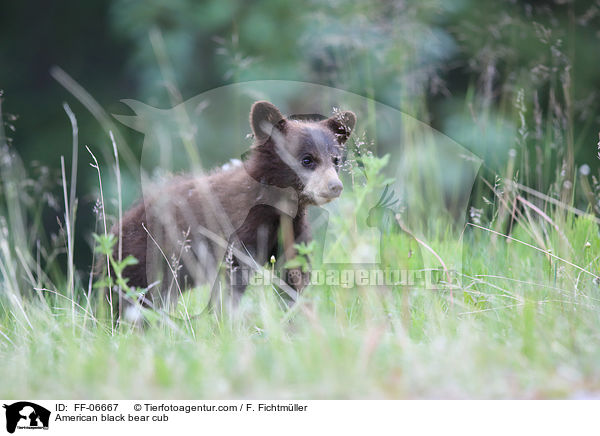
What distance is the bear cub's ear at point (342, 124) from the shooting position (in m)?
3.48

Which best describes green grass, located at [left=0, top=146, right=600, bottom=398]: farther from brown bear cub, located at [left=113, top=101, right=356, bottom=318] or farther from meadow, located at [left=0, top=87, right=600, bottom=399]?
brown bear cub, located at [left=113, top=101, right=356, bottom=318]

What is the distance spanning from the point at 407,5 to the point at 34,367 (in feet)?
15.7

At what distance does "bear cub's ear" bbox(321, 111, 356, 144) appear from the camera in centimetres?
348

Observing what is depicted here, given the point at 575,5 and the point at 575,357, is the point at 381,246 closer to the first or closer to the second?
the point at 575,357

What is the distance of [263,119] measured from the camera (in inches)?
138

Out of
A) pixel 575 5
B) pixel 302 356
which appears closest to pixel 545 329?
pixel 302 356

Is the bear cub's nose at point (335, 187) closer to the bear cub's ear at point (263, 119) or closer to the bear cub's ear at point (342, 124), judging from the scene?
the bear cub's ear at point (342, 124)

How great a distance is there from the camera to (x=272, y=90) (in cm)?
548

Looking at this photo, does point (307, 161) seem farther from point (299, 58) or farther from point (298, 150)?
point (299, 58)

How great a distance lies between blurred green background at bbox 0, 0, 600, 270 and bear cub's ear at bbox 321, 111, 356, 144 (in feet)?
5.28

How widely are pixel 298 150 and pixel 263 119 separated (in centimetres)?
25

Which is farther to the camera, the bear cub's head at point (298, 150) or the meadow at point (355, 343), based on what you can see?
the bear cub's head at point (298, 150)

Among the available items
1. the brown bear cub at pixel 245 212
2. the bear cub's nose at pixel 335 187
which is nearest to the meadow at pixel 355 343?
the bear cub's nose at pixel 335 187
